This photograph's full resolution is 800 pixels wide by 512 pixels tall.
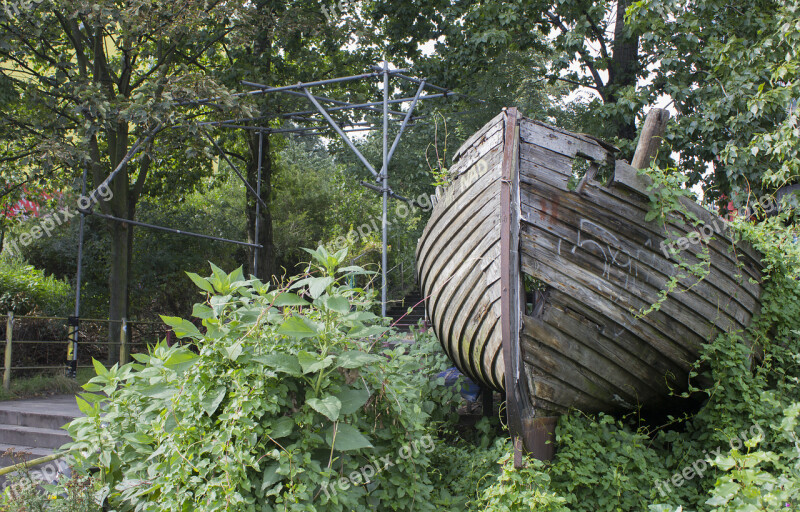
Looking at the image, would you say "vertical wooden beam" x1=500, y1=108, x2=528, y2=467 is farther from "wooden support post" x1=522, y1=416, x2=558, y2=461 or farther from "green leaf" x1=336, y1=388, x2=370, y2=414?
"green leaf" x1=336, y1=388, x2=370, y2=414

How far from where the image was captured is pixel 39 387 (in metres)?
8.45

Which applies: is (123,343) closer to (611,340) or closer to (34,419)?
(34,419)

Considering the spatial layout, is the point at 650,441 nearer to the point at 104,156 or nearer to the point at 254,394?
the point at 254,394

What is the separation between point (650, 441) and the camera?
13.8ft

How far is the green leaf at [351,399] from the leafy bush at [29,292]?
985 cm

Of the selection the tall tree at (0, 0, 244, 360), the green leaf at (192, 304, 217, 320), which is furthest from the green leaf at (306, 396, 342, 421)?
the tall tree at (0, 0, 244, 360)

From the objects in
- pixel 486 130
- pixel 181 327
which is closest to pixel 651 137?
pixel 486 130

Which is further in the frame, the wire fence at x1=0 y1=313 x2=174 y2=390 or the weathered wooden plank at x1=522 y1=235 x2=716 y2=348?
the wire fence at x1=0 y1=313 x2=174 y2=390

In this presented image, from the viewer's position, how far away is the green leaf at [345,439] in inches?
105

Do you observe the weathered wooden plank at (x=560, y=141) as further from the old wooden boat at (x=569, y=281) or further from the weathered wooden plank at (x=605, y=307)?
the weathered wooden plank at (x=605, y=307)

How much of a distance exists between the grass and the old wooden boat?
684 cm

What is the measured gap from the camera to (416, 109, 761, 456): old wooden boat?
367 centimetres

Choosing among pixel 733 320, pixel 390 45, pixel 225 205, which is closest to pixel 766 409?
pixel 733 320

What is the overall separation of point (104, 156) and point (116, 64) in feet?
5.99
